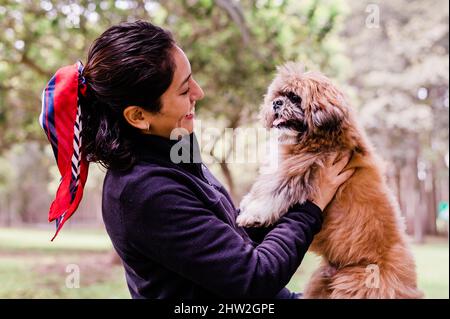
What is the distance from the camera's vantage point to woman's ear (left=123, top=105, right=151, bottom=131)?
4.44 feet

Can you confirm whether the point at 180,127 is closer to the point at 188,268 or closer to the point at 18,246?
the point at 188,268

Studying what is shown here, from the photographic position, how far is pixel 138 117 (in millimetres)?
1375

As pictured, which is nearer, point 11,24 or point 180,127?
point 180,127

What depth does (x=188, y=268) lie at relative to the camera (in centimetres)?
125

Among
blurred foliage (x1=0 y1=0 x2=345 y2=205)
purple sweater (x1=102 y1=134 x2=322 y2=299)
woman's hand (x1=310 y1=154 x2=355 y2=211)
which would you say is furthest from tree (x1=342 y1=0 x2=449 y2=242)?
purple sweater (x1=102 y1=134 x2=322 y2=299)

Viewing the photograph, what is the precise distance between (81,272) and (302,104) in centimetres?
852

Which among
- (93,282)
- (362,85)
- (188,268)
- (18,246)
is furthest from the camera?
(18,246)

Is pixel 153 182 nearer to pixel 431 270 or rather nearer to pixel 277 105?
pixel 277 105

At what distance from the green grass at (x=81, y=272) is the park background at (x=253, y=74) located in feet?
0.10

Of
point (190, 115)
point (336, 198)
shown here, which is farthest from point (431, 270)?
point (190, 115)

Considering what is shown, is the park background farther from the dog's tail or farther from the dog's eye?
the dog's eye

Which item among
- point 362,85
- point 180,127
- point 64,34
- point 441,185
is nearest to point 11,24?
point 64,34
